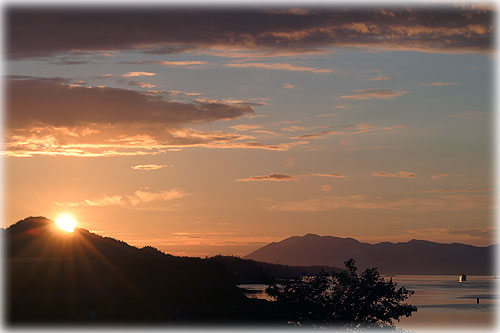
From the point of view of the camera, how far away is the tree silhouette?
49562 millimetres

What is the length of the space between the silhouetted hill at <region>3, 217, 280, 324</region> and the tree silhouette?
3080mm

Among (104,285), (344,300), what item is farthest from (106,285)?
(344,300)

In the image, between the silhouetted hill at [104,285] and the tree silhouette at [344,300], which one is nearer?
the tree silhouette at [344,300]

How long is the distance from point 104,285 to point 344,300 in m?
19.2

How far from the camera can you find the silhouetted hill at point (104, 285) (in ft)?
166

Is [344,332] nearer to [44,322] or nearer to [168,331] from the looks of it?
[168,331]

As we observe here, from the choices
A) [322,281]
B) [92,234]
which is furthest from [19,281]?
[92,234]

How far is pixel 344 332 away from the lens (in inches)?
1967

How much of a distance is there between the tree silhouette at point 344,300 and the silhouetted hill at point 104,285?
3.08 metres

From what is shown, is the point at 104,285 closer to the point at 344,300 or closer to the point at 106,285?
the point at 106,285

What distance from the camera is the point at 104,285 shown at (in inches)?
2235

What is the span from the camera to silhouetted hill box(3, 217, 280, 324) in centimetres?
5050

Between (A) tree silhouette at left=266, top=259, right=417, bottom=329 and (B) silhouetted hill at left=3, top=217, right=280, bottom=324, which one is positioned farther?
(B) silhouetted hill at left=3, top=217, right=280, bottom=324

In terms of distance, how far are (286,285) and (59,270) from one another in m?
18.1
